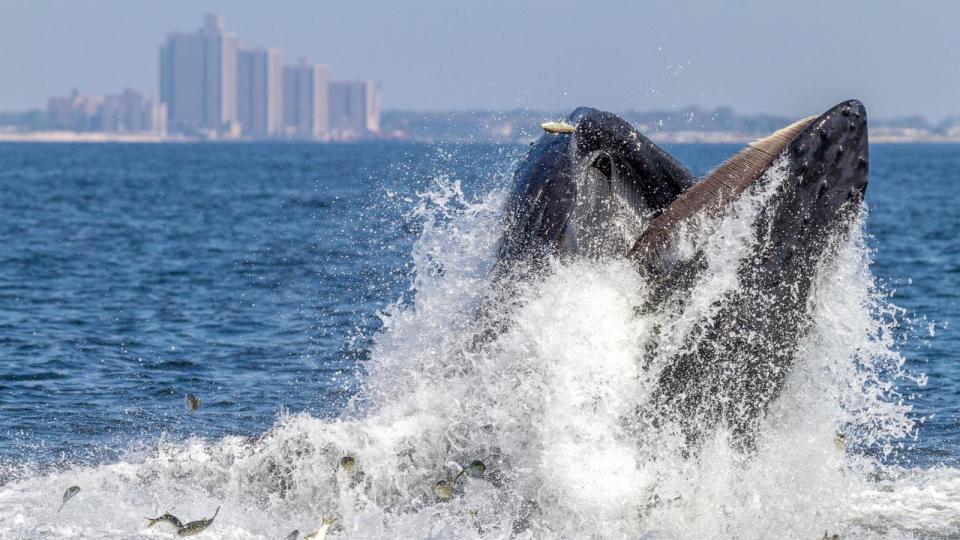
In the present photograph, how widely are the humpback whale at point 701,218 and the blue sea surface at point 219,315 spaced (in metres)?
1.21

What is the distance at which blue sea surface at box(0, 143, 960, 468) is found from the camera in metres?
14.0

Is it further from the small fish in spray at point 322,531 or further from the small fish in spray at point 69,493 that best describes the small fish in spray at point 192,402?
the small fish in spray at point 322,531

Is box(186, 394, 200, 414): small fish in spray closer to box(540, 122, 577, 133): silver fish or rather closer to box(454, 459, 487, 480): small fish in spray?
box(454, 459, 487, 480): small fish in spray

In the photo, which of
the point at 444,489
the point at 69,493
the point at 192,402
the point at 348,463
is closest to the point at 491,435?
the point at 444,489

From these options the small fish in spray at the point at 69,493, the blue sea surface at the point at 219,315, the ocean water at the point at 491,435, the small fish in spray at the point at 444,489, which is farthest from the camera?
the blue sea surface at the point at 219,315

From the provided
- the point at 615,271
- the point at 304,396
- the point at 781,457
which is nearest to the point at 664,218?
the point at 615,271

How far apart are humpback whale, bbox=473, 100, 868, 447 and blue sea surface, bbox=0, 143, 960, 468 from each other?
121 centimetres

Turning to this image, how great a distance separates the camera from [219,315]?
21.9m

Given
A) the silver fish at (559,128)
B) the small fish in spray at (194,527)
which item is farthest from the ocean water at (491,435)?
the silver fish at (559,128)

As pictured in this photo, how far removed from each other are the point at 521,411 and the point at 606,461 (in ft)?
2.19

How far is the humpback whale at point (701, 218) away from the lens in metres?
8.28

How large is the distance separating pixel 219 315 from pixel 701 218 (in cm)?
1462

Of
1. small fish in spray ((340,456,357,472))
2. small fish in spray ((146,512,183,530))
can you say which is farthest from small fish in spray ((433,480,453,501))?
small fish in spray ((146,512,183,530))

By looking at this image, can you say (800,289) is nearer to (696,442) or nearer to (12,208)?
(696,442)
